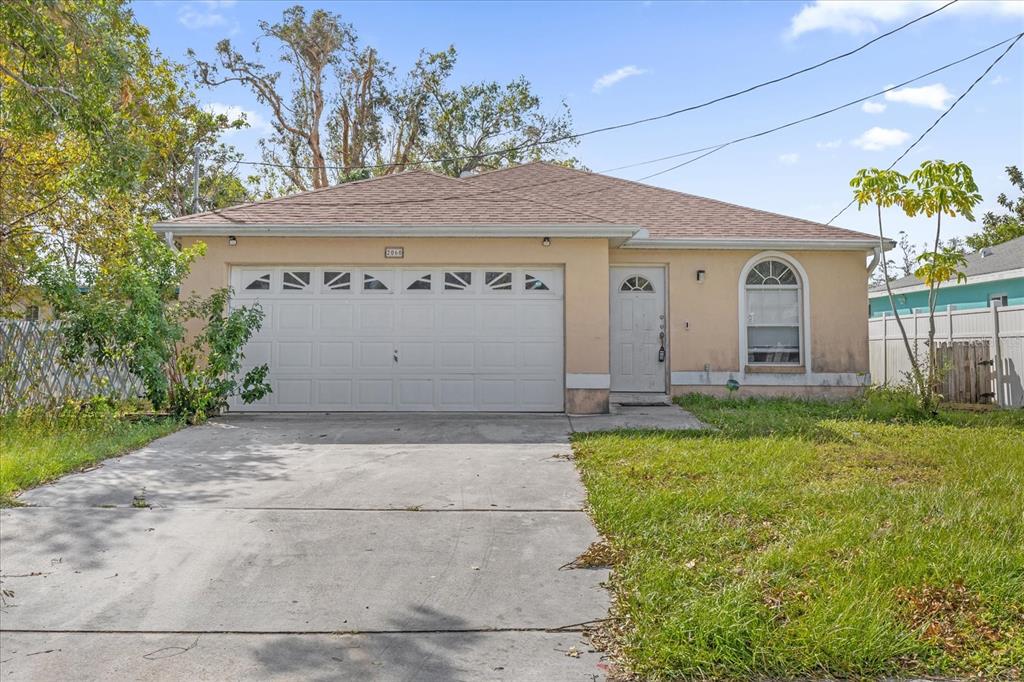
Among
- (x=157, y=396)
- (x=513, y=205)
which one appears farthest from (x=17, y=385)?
(x=513, y=205)

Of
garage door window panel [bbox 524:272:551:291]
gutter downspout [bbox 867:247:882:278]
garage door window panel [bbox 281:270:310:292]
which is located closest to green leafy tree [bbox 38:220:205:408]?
garage door window panel [bbox 281:270:310:292]

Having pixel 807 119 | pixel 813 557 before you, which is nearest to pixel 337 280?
pixel 813 557

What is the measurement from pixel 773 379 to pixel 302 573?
9.95 metres

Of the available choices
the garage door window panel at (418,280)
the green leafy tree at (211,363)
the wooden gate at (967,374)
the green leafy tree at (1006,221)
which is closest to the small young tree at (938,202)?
the wooden gate at (967,374)

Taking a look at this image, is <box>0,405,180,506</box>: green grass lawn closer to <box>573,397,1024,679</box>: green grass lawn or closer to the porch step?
<box>573,397,1024,679</box>: green grass lawn

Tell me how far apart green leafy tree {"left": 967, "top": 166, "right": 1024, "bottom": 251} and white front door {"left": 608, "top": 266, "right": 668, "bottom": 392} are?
877 inches

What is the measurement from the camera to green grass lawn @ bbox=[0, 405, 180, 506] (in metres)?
6.14

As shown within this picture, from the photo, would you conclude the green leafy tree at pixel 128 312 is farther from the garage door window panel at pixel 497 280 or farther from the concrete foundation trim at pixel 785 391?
the concrete foundation trim at pixel 785 391

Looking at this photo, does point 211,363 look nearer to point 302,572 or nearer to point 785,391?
point 302,572

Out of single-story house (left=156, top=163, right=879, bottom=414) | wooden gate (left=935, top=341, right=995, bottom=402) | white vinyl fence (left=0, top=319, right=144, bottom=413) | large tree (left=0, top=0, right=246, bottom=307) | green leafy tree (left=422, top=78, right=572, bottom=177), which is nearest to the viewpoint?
large tree (left=0, top=0, right=246, bottom=307)

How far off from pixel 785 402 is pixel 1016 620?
8.10m

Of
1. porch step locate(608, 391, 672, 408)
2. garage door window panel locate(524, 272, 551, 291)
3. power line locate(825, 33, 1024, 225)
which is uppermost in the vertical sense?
power line locate(825, 33, 1024, 225)

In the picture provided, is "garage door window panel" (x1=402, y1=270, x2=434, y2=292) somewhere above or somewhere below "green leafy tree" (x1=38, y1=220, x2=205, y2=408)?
above

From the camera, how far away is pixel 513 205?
11203mm
